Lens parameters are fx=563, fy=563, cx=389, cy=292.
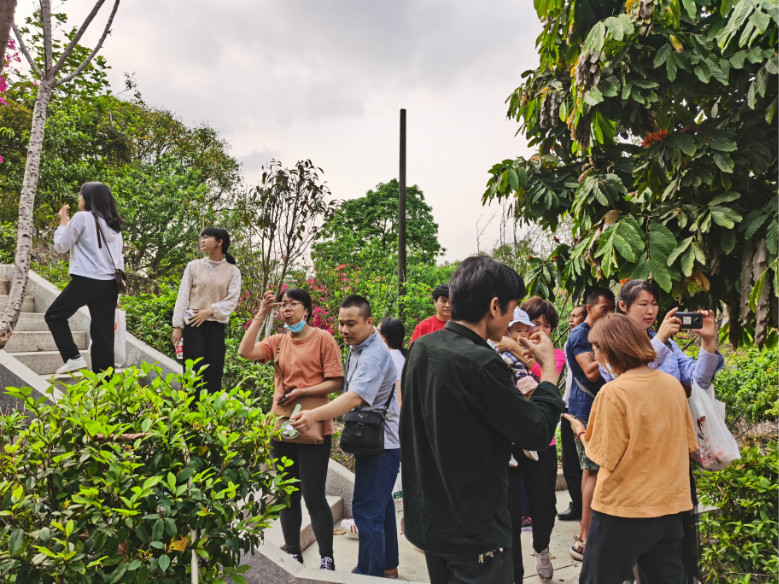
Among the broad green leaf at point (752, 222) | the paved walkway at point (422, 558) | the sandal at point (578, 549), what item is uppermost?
the broad green leaf at point (752, 222)

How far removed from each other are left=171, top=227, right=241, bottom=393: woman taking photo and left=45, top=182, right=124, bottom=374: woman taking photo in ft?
1.83

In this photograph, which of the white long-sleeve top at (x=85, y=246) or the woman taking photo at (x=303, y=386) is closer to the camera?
the woman taking photo at (x=303, y=386)

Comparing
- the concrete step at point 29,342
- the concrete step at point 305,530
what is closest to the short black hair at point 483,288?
the concrete step at point 305,530

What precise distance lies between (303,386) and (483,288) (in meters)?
2.11

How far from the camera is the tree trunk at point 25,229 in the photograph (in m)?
3.72

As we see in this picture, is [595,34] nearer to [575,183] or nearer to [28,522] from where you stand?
[575,183]

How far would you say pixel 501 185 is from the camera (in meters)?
5.32

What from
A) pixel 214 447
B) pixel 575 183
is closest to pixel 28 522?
pixel 214 447

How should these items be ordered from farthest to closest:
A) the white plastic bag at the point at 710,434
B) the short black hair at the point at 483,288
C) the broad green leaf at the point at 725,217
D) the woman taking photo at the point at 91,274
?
the woman taking photo at the point at 91,274 < the broad green leaf at the point at 725,217 < the white plastic bag at the point at 710,434 < the short black hair at the point at 483,288

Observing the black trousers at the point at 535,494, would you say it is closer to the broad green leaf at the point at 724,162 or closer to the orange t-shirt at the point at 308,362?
the orange t-shirt at the point at 308,362

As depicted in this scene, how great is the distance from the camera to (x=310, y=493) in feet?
12.2

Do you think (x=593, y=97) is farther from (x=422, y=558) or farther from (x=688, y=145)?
(x=422, y=558)

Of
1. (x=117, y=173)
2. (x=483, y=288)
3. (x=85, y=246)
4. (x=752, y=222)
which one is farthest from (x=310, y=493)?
(x=117, y=173)

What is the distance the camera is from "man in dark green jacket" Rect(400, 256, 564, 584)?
1.94 m
